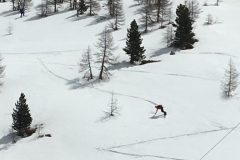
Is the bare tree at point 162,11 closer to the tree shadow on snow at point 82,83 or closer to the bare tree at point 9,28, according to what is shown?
the tree shadow on snow at point 82,83

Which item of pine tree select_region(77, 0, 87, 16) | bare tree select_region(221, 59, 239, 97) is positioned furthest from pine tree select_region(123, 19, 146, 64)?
pine tree select_region(77, 0, 87, 16)

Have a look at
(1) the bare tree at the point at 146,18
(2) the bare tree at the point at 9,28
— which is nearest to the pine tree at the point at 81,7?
(2) the bare tree at the point at 9,28

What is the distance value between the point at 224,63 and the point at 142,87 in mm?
13004

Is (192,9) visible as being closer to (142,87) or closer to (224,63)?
(224,63)

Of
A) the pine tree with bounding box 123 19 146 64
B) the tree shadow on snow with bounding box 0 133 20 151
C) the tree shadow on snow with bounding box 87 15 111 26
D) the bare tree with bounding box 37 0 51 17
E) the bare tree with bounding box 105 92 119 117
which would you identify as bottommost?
the tree shadow on snow with bounding box 0 133 20 151

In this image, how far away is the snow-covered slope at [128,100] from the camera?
29.1 meters

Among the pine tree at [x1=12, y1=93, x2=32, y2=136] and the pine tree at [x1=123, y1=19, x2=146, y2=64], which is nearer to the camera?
the pine tree at [x1=12, y1=93, x2=32, y2=136]

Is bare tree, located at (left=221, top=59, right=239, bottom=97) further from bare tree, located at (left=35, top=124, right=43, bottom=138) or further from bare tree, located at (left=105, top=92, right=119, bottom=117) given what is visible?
bare tree, located at (left=35, top=124, right=43, bottom=138)

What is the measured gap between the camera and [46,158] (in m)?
28.7

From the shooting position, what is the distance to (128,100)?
123 feet

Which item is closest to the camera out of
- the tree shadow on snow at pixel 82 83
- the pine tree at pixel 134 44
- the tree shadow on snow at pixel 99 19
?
the tree shadow on snow at pixel 82 83

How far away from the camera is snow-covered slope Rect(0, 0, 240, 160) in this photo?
95.6ft

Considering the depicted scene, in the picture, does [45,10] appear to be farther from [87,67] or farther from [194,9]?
[87,67]

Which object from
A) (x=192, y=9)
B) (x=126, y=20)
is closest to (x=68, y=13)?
(x=126, y=20)
